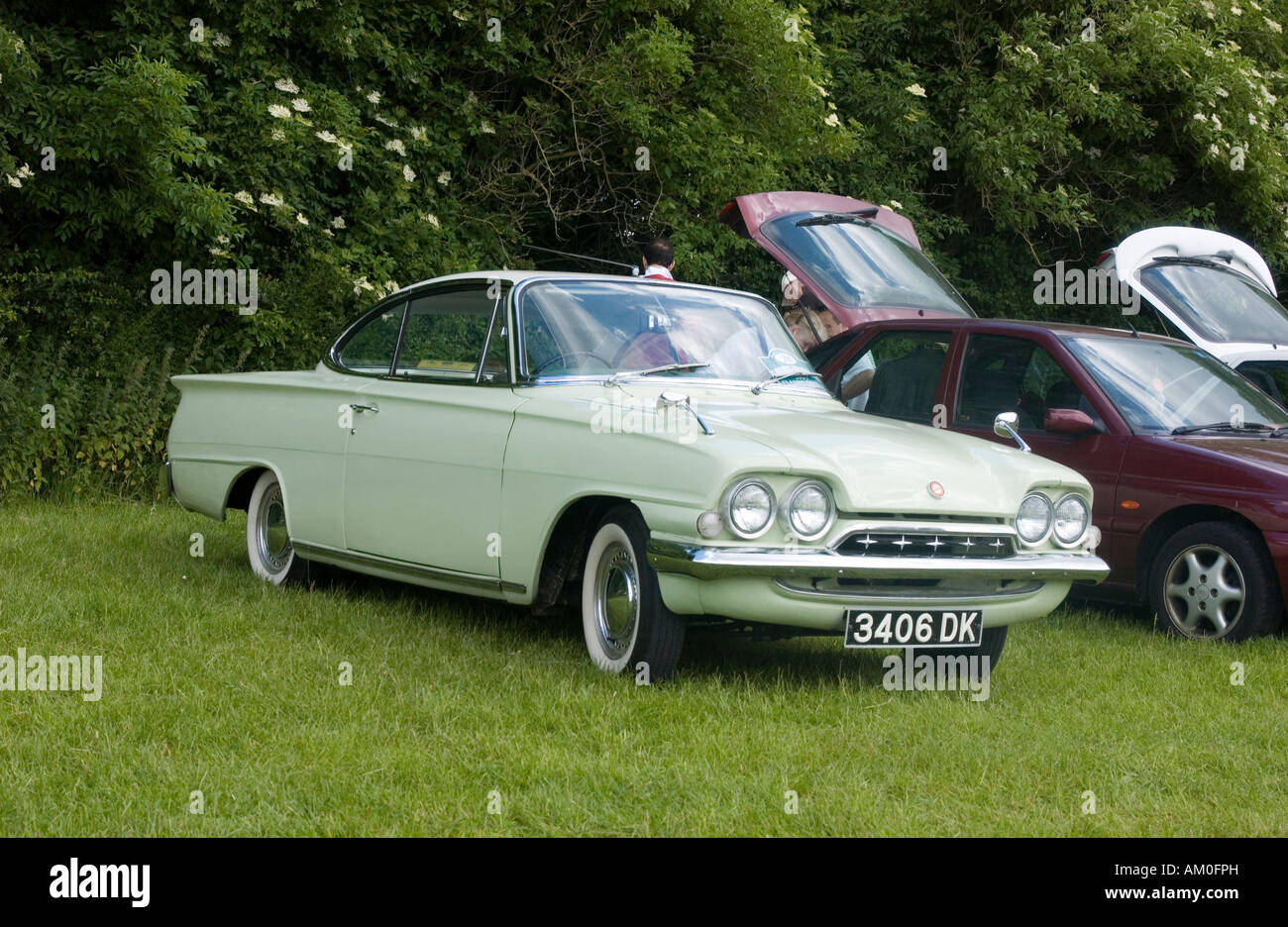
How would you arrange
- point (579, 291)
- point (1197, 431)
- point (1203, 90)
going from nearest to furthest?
point (579, 291) → point (1197, 431) → point (1203, 90)

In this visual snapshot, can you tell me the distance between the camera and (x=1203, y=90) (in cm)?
1734

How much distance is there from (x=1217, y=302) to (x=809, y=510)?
5.92 m

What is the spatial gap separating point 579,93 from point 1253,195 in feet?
27.8

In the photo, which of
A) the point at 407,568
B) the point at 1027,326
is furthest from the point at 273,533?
the point at 1027,326

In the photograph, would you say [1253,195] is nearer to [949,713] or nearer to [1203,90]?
[1203,90]

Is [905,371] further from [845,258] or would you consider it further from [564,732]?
[564,732]

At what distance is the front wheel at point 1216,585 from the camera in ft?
23.8

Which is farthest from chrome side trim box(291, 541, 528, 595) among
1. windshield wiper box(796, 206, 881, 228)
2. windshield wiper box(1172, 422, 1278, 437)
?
windshield wiper box(796, 206, 881, 228)

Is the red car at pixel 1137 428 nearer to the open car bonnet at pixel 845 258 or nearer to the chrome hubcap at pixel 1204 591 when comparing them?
the chrome hubcap at pixel 1204 591

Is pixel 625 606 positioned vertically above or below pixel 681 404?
below

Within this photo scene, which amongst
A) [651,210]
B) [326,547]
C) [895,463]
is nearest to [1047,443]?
[895,463]

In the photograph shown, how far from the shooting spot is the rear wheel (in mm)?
7770

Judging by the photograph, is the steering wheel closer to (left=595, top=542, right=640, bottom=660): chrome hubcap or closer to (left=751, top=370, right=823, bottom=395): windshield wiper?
(left=751, top=370, right=823, bottom=395): windshield wiper

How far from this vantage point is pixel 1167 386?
826cm
